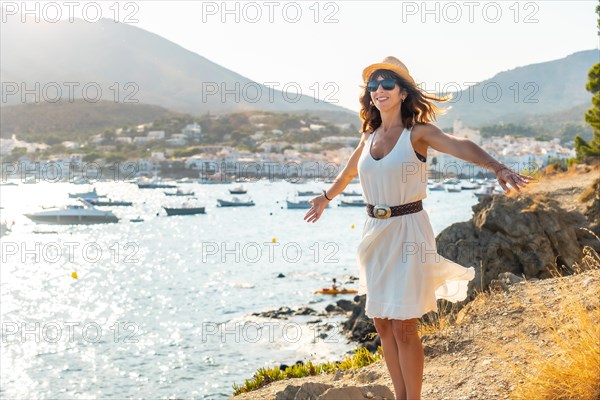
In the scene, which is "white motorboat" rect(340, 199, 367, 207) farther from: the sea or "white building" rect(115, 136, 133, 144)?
"white building" rect(115, 136, 133, 144)

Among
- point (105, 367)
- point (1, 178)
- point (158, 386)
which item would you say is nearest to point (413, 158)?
point (158, 386)

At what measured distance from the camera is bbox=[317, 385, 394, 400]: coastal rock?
14.2 ft

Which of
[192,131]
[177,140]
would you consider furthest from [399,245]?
[192,131]

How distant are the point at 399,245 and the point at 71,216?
214 ft

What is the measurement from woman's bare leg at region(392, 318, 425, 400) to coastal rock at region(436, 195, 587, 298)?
24.7 feet

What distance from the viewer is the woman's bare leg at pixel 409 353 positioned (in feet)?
12.2

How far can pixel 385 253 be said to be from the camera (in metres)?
3.79

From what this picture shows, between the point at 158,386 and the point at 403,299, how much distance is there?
15.6 meters

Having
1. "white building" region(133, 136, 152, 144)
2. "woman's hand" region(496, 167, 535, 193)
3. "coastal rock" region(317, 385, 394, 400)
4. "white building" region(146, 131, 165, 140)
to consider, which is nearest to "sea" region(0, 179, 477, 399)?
"coastal rock" region(317, 385, 394, 400)

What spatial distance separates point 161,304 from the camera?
30.4 m

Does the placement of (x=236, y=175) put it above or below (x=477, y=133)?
below

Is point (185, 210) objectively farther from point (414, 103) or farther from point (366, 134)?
point (414, 103)

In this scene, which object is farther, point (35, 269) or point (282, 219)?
point (282, 219)

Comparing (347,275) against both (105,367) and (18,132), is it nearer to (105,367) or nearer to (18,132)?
(105,367)
